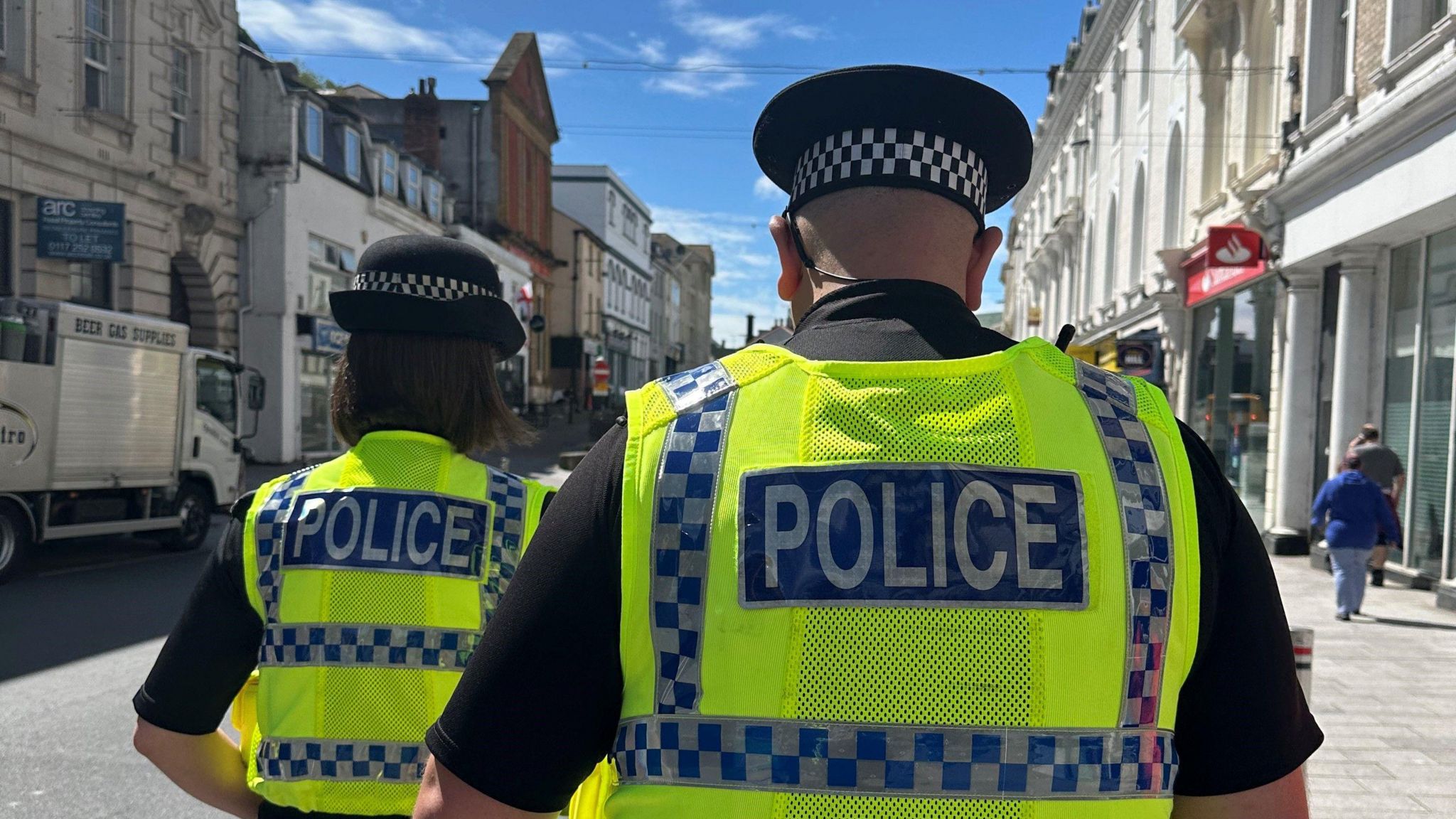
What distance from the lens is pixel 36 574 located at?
1073 cm

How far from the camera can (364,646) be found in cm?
204

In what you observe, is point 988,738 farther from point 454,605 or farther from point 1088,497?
point 454,605

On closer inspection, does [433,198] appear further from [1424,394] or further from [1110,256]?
[1424,394]

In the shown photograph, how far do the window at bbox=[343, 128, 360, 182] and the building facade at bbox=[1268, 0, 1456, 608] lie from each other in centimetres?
2142

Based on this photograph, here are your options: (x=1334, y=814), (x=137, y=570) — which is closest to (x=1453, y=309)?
(x=1334, y=814)

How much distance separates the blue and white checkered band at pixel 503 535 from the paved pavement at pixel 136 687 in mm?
3231

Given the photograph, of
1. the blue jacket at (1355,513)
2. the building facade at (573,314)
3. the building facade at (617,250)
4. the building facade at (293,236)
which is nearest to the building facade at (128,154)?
the building facade at (293,236)

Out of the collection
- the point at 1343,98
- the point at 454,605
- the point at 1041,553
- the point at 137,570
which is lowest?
the point at 137,570

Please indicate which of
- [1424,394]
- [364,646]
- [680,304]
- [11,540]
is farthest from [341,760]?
[680,304]

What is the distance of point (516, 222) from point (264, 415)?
21.6 m

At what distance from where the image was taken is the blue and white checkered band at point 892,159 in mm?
1377

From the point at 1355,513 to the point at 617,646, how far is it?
9885 millimetres

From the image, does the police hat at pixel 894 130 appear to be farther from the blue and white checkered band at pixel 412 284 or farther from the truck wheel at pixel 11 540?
the truck wheel at pixel 11 540

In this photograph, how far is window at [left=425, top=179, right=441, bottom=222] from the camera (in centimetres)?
3338
